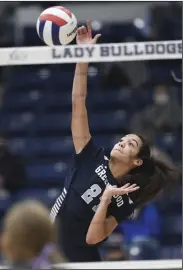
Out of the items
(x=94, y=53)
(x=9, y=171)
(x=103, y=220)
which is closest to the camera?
(x=94, y=53)

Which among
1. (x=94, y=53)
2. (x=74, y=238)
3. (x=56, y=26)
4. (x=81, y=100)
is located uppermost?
(x=56, y=26)

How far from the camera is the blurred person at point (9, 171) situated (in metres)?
5.17

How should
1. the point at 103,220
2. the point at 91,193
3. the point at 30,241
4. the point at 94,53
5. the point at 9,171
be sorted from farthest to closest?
the point at 9,171
the point at 91,193
the point at 103,220
the point at 94,53
the point at 30,241

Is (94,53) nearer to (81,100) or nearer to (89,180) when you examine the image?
(81,100)

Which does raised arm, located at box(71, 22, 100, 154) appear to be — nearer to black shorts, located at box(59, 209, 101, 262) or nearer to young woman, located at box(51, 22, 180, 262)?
young woman, located at box(51, 22, 180, 262)

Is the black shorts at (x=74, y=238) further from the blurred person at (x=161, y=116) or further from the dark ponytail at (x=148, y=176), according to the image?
the blurred person at (x=161, y=116)

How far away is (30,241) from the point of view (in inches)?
80.0

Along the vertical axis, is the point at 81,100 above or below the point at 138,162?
above

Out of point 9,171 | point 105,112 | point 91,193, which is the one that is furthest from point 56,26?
point 105,112

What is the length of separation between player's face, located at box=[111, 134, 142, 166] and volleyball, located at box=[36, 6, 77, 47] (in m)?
0.60

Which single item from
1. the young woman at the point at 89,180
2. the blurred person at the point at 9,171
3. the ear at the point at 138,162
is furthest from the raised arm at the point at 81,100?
the blurred person at the point at 9,171

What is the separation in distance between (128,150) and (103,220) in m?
0.39

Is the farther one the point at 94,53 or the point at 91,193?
the point at 91,193

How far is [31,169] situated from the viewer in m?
5.69
